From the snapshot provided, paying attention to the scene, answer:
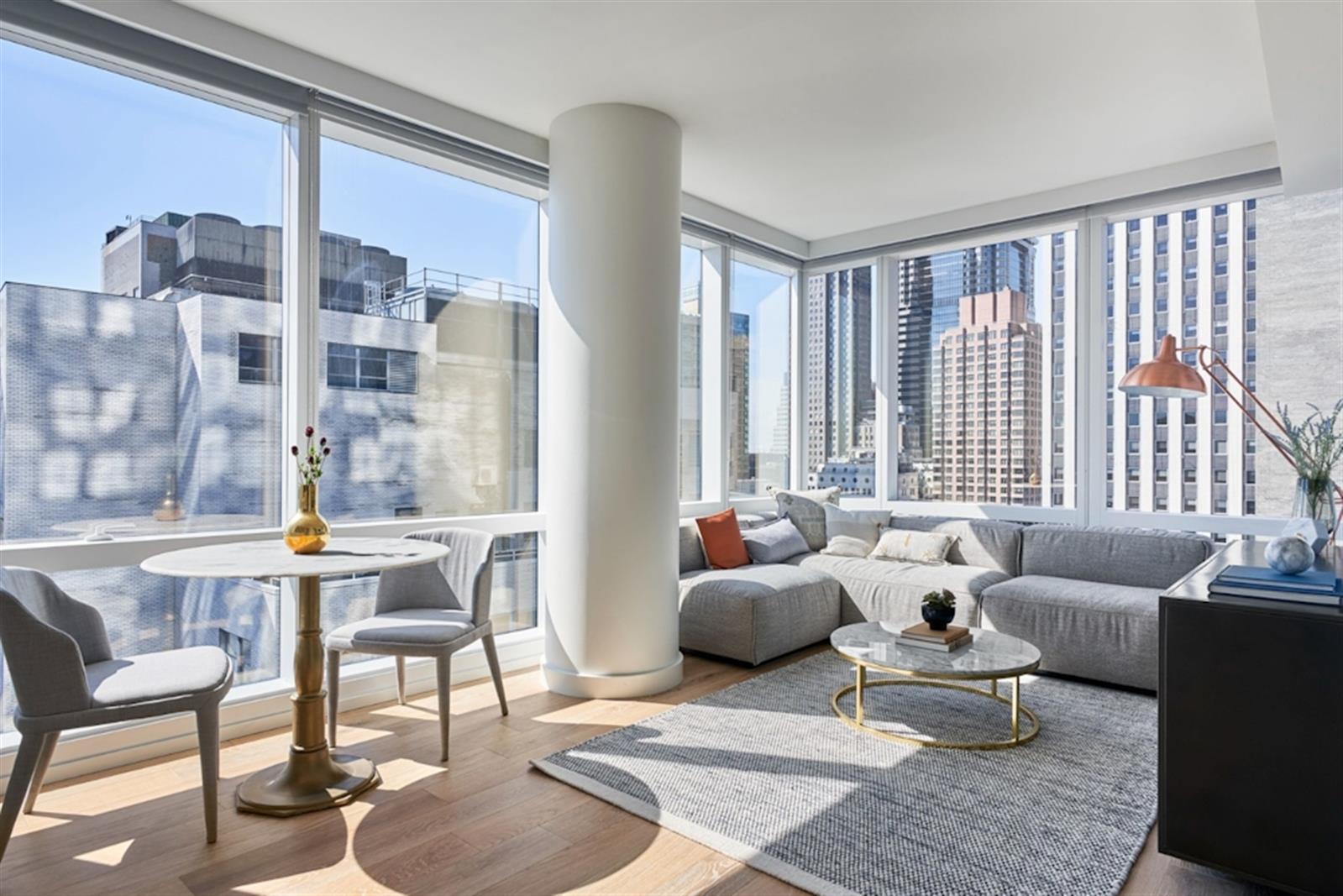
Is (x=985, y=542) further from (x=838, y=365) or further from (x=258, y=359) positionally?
(x=258, y=359)

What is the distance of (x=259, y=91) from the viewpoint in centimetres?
321

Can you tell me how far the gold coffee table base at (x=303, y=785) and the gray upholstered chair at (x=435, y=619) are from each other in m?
0.32

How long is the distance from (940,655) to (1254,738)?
4.03 ft

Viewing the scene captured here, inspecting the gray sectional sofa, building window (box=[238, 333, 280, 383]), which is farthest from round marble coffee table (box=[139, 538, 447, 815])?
the gray sectional sofa

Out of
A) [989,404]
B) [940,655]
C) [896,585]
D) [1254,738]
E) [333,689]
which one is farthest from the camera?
[989,404]

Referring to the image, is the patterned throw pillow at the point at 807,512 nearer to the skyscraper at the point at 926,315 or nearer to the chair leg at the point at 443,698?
the skyscraper at the point at 926,315

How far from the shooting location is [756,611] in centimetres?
407

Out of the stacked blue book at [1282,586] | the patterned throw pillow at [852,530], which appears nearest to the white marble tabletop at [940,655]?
the stacked blue book at [1282,586]

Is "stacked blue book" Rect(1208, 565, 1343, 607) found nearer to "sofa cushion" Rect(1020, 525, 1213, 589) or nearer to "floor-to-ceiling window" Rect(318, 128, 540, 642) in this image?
"sofa cushion" Rect(1020, 525, 1213, 589)

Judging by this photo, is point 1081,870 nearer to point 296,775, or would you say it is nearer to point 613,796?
point 613,796

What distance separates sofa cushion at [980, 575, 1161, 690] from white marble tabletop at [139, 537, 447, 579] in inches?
117

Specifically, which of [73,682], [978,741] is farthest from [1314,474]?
[73,682]

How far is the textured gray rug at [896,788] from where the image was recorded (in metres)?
2.15

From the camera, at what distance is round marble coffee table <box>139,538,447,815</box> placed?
2455mm
